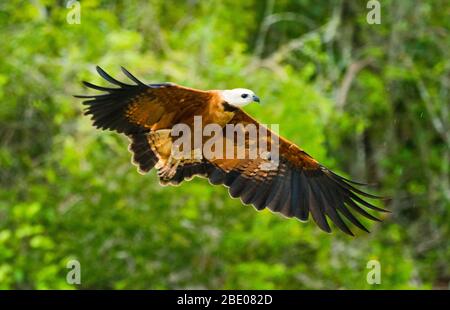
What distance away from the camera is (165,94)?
757 centimetres

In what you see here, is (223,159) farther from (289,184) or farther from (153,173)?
(153,173)

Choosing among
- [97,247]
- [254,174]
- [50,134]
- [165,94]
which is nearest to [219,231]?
[97,247]

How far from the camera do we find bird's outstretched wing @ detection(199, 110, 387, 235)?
8.23 meters

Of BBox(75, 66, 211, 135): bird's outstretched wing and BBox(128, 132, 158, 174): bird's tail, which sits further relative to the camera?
BBox(128, 132, 158, 174): bird's tail

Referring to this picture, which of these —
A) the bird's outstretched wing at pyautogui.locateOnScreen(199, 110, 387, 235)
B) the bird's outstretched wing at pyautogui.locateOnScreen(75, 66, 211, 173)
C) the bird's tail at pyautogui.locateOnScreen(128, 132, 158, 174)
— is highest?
the bird's outstretched wing at pyautogui.locateOnScreen(75, 66, 211, 173)

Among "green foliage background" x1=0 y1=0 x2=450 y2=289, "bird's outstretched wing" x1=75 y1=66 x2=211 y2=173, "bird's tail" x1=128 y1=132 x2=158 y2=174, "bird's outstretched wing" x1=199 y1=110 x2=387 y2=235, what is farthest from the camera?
"green foliage background" x1=0 y1=0 x2=450 y2=289

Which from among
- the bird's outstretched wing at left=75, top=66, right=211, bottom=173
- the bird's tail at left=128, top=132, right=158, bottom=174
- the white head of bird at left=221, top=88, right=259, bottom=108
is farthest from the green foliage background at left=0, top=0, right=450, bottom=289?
the white head of bird at left=221, top=88, right=259, bottom=108

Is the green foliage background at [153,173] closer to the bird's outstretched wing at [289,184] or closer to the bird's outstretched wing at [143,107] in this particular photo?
the bird's outstretched wing at [289,184]

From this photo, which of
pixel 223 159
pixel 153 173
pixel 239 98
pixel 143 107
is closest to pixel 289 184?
pixel 223 159

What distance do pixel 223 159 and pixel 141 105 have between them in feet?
3.16

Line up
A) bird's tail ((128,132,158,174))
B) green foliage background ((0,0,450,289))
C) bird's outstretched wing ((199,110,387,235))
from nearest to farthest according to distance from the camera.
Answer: bird's tail ((128,132,158,174)) → bird's outstretched wing ((199,110,387,235)) → green foliage background ((0,0,450,289))

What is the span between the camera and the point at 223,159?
8.38m

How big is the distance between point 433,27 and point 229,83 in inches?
143

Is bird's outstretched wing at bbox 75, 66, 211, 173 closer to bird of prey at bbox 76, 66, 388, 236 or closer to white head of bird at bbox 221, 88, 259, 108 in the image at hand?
bird of prey at bbox 76, 66, 388, 236
